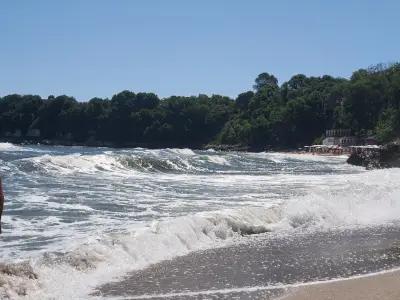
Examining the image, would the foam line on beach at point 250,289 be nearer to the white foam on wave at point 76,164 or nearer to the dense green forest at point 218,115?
the white foam on wave at point 76,164

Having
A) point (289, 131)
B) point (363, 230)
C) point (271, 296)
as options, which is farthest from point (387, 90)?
point (271, 296)

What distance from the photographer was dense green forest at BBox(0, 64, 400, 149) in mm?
101688

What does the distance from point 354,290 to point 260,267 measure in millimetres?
2060

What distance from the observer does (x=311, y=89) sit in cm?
12400

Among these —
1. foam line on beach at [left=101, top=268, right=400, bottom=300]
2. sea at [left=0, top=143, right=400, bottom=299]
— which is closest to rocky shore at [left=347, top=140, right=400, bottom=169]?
sea at [left=0, top=143, right=400, bottom=299]

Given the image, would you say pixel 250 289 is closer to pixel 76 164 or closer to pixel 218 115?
pixel 76 164

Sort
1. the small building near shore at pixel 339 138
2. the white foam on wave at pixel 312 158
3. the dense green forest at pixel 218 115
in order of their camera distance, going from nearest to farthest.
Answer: the white foam on wave at pixel 312 158 < the small building near shore at pixel 339 138 < the dense green forest at pixel 218 115

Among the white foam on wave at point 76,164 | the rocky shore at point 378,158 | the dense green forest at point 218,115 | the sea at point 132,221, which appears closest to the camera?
the sea at point 132,221

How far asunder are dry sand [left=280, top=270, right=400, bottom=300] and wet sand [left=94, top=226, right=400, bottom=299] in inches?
7.1

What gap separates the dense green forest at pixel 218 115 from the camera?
102m

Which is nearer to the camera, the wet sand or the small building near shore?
the wet sand

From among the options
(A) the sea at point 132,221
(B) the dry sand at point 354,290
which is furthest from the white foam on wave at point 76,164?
(B) the dry sand at point 354,290

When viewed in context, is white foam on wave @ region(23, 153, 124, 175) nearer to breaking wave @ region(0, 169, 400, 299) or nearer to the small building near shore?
breaking wave @ region(0, 169, 400, 299)

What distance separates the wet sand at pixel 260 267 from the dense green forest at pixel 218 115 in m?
85.2
